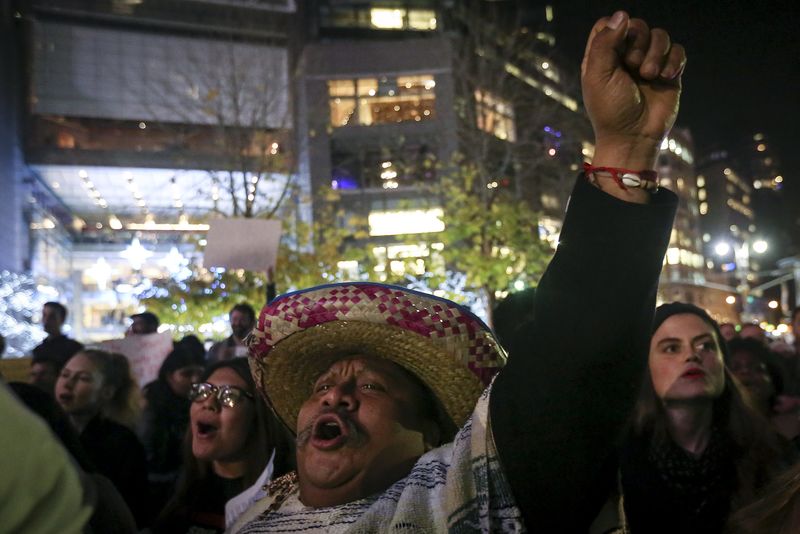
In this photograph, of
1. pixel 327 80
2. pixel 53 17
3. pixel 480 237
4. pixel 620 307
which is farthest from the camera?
pixel 327 80

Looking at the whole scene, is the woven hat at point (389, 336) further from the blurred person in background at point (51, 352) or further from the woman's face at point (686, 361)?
the blurred person in background at point (51, 352)

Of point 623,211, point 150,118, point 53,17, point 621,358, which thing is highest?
point 53,17

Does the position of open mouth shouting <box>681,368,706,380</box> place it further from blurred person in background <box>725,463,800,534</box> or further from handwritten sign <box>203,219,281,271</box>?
handwritten sign <box>203,219,281,271</box>

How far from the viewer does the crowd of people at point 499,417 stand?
1192mm

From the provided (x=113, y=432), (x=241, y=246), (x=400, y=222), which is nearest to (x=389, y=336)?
(x=113, y=432)

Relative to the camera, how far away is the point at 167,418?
5230mm

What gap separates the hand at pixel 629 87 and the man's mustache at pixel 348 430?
1069 millimetres

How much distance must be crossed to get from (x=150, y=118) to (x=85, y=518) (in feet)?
106

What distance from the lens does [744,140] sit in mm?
145875

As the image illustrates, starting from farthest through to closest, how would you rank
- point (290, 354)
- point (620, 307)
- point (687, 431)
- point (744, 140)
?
point (744, 140)
point (687, 431)
point (290, 354)
point (620, 307)

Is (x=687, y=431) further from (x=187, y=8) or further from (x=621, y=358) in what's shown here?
(x=187, y=8)

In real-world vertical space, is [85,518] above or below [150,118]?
below

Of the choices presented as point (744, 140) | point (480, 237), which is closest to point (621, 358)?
point (480, 237)

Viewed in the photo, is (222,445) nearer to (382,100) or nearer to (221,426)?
(221,426)
